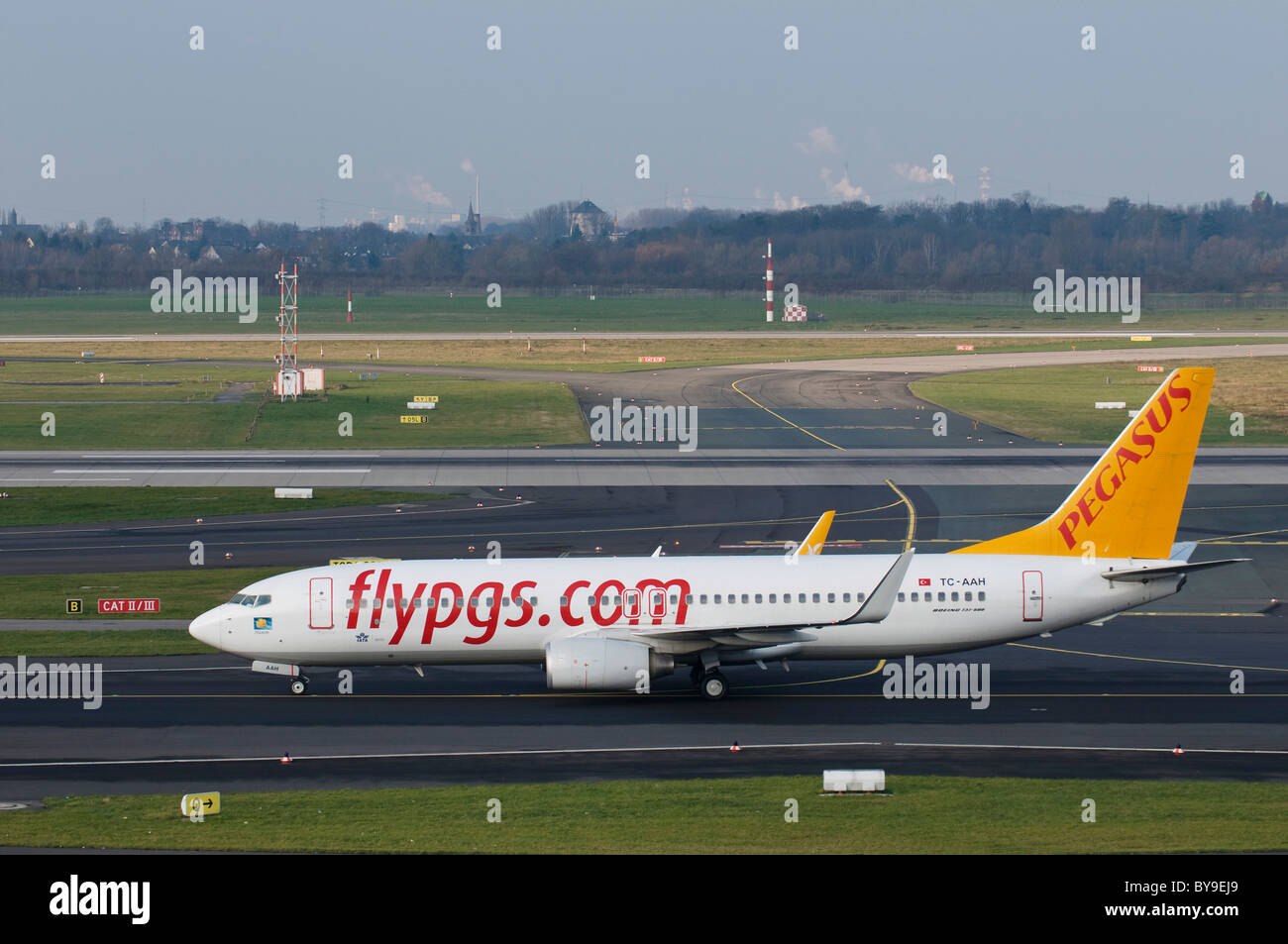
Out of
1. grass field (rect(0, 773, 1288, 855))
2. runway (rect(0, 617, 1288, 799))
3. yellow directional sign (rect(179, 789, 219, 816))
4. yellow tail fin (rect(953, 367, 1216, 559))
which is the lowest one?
runway (rect(0, 617, 1288, 799))

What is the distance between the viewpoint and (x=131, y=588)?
47844 mm

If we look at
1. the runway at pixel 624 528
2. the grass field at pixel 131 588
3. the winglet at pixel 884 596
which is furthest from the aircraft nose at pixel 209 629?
the winglet at pixel 884 596

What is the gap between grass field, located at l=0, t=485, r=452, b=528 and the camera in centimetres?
6138

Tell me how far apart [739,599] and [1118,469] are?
1084 centimetres

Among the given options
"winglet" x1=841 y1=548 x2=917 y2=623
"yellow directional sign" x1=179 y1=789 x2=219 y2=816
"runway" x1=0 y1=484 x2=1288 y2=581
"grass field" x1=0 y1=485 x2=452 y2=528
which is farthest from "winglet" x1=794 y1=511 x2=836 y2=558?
"grass field" x1=0 y1=485 x2=452 y2=528

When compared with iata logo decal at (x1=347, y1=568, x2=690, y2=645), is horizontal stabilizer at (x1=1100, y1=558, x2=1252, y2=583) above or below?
above

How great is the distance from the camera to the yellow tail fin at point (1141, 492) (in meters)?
35.8

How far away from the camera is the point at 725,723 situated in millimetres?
33062

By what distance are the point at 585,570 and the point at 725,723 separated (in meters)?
5.62

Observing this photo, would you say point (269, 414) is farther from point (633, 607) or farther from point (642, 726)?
point (642, 726)

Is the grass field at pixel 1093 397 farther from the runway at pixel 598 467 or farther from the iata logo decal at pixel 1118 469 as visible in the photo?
the iata logo decal at pixel 1118 469

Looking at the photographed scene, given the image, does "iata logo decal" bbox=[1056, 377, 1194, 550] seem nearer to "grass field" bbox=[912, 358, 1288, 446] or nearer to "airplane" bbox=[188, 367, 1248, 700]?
"airplane" bbox=[188, 367, 1248, 700]

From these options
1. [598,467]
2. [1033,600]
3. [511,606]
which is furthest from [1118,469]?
[598,467]

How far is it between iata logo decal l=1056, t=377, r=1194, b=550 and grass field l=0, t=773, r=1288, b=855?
959cm
